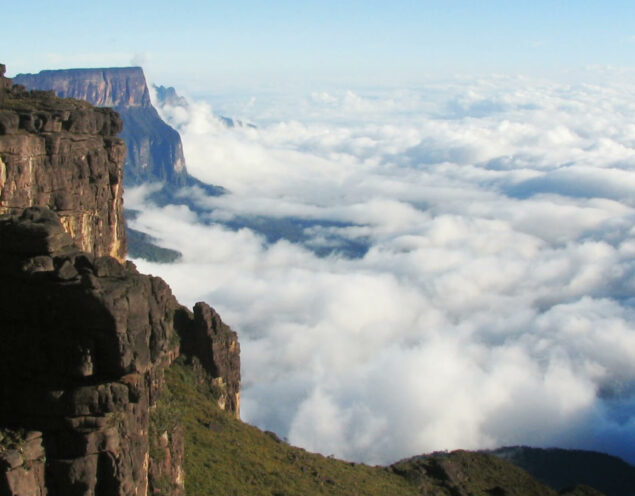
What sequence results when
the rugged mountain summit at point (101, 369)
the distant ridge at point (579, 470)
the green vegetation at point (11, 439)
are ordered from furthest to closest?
the distant ridge at point (579, 470)
the rugged mountain summit at point (101, 369)
the green vegetation at point (11, 439)

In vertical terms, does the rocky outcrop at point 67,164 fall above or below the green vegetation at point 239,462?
above

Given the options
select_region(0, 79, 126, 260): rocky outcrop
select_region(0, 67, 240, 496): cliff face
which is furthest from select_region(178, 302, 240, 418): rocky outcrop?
select_region(0, 67, 240, 496): cliff face

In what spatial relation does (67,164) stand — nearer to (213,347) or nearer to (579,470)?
(213,347)

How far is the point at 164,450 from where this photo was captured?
45719 mm

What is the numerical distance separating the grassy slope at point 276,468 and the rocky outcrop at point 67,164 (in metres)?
16.8

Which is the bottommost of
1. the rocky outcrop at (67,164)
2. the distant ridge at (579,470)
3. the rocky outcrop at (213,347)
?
the distant ridge at (579,470)

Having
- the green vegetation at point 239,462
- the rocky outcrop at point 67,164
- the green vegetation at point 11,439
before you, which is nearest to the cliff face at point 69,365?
the green vegetation at point 11,439

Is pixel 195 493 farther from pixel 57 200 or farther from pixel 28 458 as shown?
pixel 57 200

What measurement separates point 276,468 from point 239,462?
3758 millimetres

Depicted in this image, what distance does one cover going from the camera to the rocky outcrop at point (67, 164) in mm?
59406

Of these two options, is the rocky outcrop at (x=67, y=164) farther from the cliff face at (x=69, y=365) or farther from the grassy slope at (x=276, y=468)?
the cliff face at (x=69, y=365)

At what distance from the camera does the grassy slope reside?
56.4 metres

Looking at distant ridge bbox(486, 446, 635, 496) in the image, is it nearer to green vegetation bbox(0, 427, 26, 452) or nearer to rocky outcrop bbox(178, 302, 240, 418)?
rocky outcrop bbox(178, 302, 240, 418)

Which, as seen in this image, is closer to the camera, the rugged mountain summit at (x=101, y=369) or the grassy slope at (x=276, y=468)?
the rugged mountain summit at (x=101, y=369)
